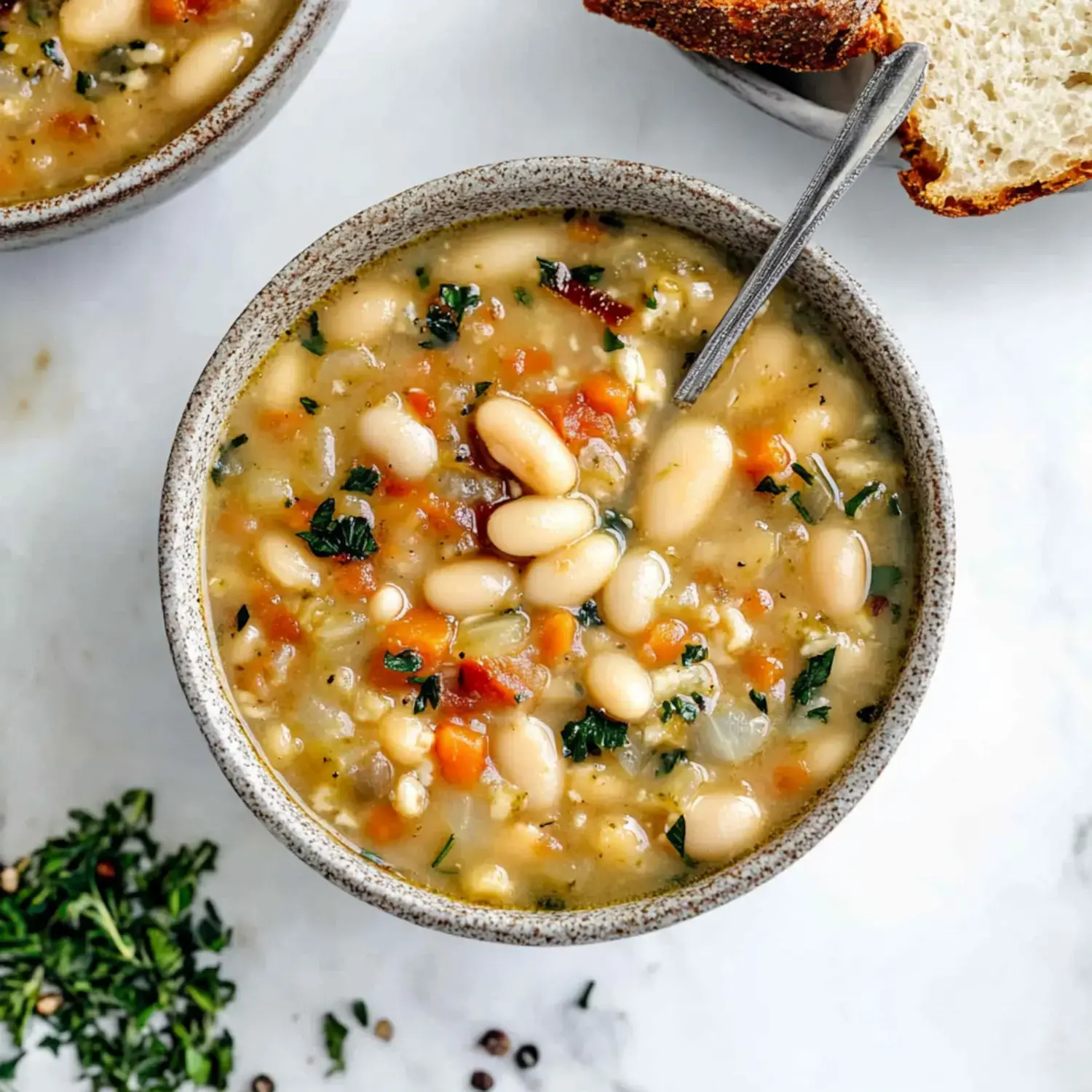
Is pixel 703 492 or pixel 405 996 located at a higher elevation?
pixel 703 492

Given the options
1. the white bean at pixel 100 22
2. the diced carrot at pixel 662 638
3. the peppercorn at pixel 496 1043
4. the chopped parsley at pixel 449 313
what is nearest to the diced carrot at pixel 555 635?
the diced carrot at pixel 662 638

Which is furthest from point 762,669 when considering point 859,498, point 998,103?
point 998,103

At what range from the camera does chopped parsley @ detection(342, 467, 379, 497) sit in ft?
6.44

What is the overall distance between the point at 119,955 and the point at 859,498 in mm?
1499

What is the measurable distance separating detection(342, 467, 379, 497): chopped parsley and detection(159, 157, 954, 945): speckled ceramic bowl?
0.70 ft

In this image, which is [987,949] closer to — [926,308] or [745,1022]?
[745,1022]

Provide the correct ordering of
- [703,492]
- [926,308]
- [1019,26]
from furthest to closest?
[926,308] < [1019,26] < [703,492]

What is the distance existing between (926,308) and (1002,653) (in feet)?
2.03

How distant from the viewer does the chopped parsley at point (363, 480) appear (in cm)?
196

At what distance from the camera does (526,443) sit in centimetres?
191

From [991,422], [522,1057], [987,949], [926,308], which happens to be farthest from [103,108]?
[987,949]

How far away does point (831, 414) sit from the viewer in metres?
2.00

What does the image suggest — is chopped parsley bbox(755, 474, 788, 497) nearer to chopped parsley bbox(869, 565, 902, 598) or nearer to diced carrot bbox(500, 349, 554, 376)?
chopped parsley bbox(869, 565, 902, 598)

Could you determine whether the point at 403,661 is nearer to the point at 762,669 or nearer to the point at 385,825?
the point at 385,825
